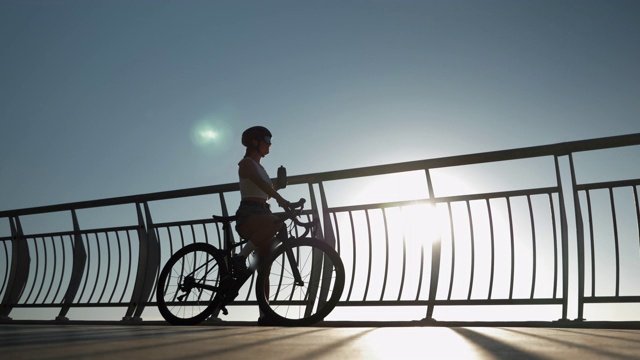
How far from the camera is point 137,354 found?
2910mm

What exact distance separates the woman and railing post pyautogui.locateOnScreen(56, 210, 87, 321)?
3.42 metres

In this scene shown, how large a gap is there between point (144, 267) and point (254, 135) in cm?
282


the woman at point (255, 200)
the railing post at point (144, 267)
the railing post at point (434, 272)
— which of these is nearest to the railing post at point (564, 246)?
the railing post at point (434, 272)

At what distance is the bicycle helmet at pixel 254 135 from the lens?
6.32 meters

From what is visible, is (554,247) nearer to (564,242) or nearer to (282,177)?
(564,242)

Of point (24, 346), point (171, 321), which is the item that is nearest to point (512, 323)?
point (171, 321)

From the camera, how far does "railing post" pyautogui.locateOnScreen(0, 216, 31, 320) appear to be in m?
9.70

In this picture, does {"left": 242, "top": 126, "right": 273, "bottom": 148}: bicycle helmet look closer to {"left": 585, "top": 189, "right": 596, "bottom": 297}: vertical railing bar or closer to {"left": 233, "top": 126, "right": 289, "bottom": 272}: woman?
{"left": 233, "top": 126, "right": 289, "bottom": 272}: woman

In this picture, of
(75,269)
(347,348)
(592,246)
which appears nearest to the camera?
(347,348)

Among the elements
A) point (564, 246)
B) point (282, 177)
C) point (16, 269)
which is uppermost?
point (282, 177)

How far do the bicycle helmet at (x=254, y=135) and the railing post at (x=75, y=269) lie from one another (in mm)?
3779

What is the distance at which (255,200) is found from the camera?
6.24 meters

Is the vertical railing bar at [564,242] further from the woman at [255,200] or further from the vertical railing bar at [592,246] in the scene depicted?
the woman at [255,200]

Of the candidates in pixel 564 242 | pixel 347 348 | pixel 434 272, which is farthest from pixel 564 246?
pixel 347 348
